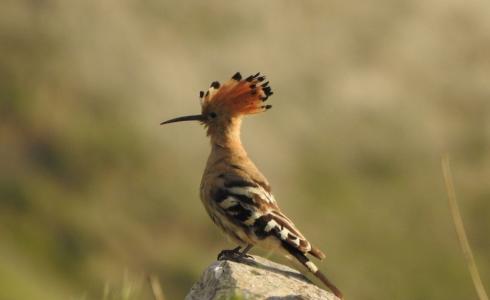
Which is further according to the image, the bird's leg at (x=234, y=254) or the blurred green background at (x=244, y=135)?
the blurred green background at (x=244, y=135)

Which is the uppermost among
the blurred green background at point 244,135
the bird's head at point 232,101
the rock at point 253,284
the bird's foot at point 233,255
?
the blurred green background at point 244,135

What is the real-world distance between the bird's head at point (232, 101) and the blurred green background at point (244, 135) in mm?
37809

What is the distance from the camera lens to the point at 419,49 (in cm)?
7475

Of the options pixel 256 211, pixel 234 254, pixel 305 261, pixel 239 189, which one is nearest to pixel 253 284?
pixel 305 261

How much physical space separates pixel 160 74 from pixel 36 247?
1749 centimetres

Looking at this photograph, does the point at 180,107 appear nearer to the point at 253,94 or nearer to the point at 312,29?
the point at 312,29

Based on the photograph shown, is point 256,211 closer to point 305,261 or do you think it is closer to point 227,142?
point 305,261

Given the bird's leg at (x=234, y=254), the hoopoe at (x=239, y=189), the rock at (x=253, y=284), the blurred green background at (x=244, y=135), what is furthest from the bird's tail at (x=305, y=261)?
the blurred green background at (x=244, y=135)

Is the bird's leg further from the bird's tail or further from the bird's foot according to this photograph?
the bird's tail

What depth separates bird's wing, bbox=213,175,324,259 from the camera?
6.99 metres

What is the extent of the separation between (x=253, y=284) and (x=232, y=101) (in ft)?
8.61

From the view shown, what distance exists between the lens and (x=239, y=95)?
8.16 metres

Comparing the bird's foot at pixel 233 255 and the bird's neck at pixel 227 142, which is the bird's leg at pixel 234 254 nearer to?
the bird's foot at pixel 233 255

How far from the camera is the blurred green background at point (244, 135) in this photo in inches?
2117
